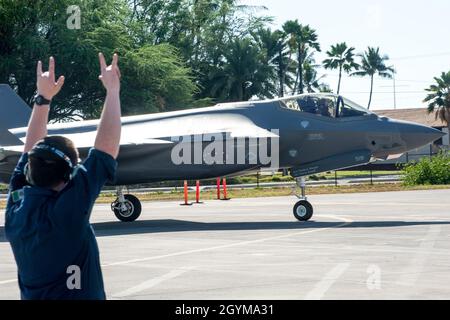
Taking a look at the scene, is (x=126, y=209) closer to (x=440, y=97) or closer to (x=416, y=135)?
(x=416, y=135)

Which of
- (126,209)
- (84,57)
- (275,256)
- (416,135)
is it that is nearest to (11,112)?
(126,209)

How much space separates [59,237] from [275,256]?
9303mm

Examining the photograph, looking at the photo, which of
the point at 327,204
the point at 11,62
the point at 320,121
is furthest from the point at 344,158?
the point at 11,62

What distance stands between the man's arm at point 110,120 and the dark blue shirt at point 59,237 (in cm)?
8

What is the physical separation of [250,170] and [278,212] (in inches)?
159

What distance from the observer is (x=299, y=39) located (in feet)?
319

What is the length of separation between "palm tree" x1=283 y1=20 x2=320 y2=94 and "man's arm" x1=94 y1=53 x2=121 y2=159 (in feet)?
298

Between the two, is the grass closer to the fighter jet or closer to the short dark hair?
the fighter jet

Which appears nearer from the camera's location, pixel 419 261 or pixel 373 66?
pixel 419 261

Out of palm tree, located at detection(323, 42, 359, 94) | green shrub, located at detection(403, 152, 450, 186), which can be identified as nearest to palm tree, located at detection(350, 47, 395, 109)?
palm tree, located at detection(323, 42, 359, 94)

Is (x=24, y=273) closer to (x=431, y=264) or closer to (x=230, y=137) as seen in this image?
(x=431, y=264)

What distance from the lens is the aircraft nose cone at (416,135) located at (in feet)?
66.9

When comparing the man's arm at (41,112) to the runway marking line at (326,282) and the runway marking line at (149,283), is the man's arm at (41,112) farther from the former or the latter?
the runway marking line at (149,283)

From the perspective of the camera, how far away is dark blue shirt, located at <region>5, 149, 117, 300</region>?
13.6 ft
